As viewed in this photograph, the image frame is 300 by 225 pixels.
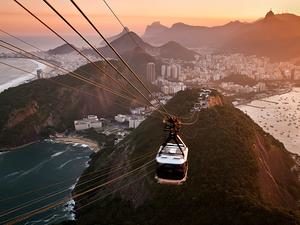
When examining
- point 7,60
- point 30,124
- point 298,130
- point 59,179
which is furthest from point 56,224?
point 7,60

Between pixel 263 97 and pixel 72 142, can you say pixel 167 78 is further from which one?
pixel 72 142

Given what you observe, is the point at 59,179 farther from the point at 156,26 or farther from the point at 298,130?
the point at 156,26

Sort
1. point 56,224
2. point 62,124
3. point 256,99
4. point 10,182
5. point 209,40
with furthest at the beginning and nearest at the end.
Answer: point 209,40 < point 256,99 < point 62,124 < point 10,182 < point 56,224

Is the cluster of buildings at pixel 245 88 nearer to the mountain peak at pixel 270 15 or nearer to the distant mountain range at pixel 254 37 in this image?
the distant mountain range at pixel 254 37

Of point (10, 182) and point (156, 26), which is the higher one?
point (156, 26)

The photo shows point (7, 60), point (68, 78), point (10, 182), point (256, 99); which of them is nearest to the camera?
point (10, 182)

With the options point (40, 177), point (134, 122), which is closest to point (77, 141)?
point (134, 122)

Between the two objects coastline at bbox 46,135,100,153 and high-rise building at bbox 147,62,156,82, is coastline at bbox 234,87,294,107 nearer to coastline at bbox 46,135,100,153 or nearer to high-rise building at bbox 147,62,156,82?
high-rise building at bbox 147,62,156,82

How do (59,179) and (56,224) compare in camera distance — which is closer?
(56,224)
